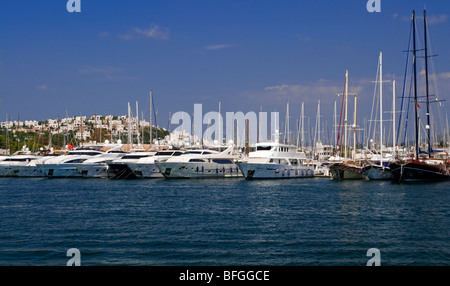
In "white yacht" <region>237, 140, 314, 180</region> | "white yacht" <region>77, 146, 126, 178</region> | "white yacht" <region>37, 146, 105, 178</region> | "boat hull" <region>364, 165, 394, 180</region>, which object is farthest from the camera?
"white yacht" <region>37, 146, 105, 178</region>

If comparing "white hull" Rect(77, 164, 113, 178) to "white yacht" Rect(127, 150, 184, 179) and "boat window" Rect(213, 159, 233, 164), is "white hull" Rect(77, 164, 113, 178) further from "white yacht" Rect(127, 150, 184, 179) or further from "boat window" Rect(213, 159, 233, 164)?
"boat window" Rect(213, 159, 233, 164)

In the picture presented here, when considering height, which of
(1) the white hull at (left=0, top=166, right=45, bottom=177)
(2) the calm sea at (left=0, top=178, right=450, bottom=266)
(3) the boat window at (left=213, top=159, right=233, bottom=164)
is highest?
(3) the boat window at (left=213, top=159, right=233, bottom=164)

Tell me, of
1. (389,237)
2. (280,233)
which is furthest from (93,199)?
(389,237)

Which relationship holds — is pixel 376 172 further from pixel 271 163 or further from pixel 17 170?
pixel 17 170

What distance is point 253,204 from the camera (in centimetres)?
2852

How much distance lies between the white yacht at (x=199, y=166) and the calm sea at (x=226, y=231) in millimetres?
25088

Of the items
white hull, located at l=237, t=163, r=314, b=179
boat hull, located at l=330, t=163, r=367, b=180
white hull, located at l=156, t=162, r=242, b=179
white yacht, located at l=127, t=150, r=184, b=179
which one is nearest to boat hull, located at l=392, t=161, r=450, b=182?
boat hull, located at l=330, t=163, r=367, b=180

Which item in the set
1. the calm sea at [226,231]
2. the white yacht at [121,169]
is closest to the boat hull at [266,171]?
the white yacht at [121,169]

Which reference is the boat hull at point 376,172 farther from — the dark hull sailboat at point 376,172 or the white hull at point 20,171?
the white hull at point 20,171

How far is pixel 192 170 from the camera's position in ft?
185

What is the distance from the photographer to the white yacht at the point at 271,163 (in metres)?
53.4

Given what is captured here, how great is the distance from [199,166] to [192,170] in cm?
101

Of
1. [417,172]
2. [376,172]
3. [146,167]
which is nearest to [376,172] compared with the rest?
[376,172]

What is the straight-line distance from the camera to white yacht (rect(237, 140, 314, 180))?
53.4 metres
